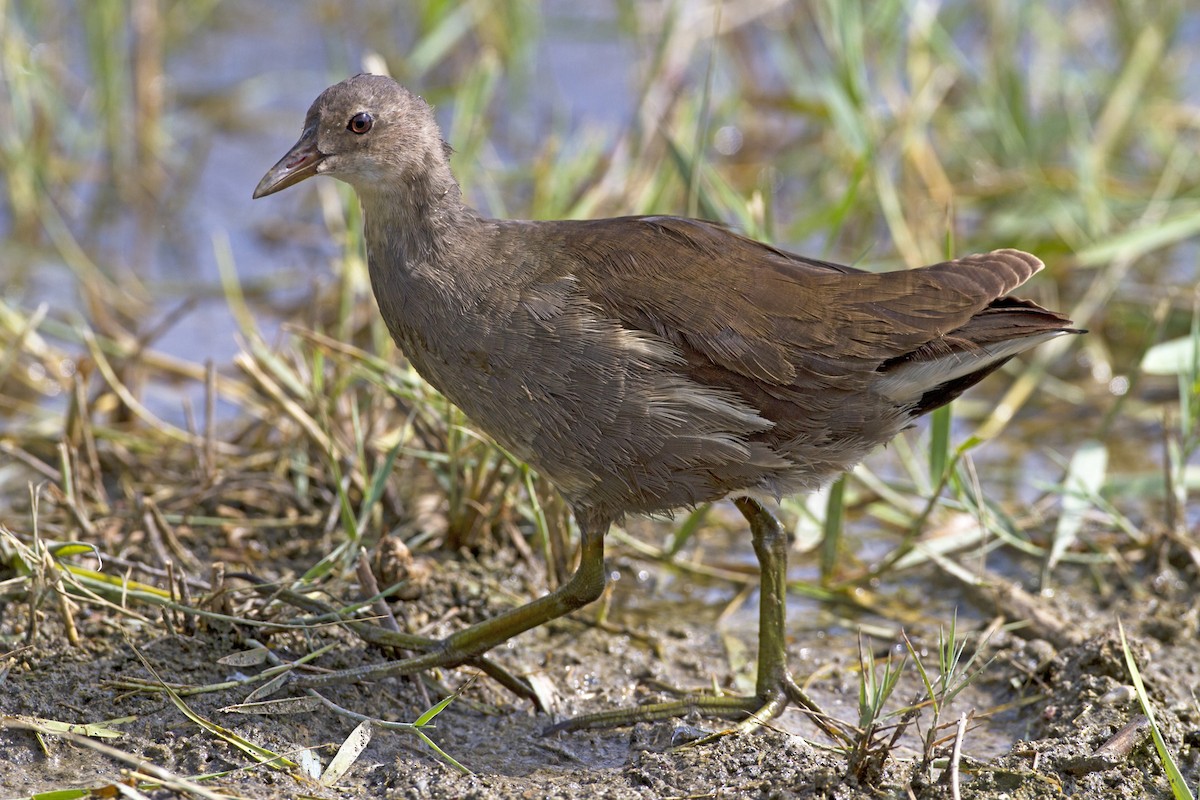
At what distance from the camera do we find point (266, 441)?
4168 mm

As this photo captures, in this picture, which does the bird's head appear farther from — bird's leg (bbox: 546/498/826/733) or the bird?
bird's leg (bbox: 546/498/826/733)

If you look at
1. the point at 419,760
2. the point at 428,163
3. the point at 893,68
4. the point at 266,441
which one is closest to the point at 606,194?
the point at 893,68

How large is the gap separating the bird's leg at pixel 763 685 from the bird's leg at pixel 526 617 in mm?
240

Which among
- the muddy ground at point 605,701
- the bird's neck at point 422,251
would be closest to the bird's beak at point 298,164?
the bird's neck at point 422,251

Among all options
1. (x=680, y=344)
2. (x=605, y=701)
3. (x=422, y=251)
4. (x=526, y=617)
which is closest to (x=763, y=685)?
(x=605, y=701)

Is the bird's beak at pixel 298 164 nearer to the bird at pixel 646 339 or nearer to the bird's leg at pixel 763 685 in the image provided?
the bird at pixel 646 339

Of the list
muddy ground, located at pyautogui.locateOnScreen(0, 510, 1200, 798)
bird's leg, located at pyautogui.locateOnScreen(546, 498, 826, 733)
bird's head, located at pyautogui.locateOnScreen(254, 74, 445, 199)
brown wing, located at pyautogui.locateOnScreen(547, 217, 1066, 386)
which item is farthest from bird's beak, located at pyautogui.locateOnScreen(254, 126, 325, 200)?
bird's leg, located at pyautogui.locateOnScreen(546, 498, 826, 733)

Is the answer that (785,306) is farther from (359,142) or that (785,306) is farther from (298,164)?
(298,164)

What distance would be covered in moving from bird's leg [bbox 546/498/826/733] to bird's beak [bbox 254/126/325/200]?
1.21 meters

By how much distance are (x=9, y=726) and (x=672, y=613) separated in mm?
1697

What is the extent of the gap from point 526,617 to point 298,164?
1118 mm

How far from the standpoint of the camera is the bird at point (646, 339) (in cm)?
307

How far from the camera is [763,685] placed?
3318mm

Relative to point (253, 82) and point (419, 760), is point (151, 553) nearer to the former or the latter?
point (419, 760)
